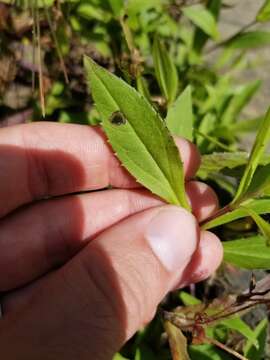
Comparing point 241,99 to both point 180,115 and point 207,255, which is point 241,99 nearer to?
point 180,115

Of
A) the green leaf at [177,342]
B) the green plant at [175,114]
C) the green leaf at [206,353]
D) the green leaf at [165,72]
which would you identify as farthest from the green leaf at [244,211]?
the green leaf at [165,72]

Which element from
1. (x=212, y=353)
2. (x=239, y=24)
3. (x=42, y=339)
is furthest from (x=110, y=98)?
(x=239, y=24)

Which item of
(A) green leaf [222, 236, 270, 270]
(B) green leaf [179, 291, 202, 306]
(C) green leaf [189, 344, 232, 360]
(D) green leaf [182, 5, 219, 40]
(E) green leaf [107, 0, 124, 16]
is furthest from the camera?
(D) green leaf [182, 5, 219, 40]

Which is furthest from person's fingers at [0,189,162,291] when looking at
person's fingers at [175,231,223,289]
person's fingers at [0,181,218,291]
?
person's fingers at [175,231,223,289]

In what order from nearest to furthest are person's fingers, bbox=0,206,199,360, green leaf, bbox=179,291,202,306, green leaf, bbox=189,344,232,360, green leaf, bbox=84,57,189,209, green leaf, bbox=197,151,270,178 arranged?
person's fingers, bbox=0,206,199,360 < green leaf, bbox=84,57,189,209 < green leaf, bbox=197,151,270,178 < green leaf, bbox=189,344,232,360 < green leaf, bbox=179,291,202,306

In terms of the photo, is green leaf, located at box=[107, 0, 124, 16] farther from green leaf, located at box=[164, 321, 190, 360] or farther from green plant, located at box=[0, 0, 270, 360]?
green leaf, located at box=[164, 321, 190, 360]

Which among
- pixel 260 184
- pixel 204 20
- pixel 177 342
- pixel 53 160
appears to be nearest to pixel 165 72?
pixel 204 20
